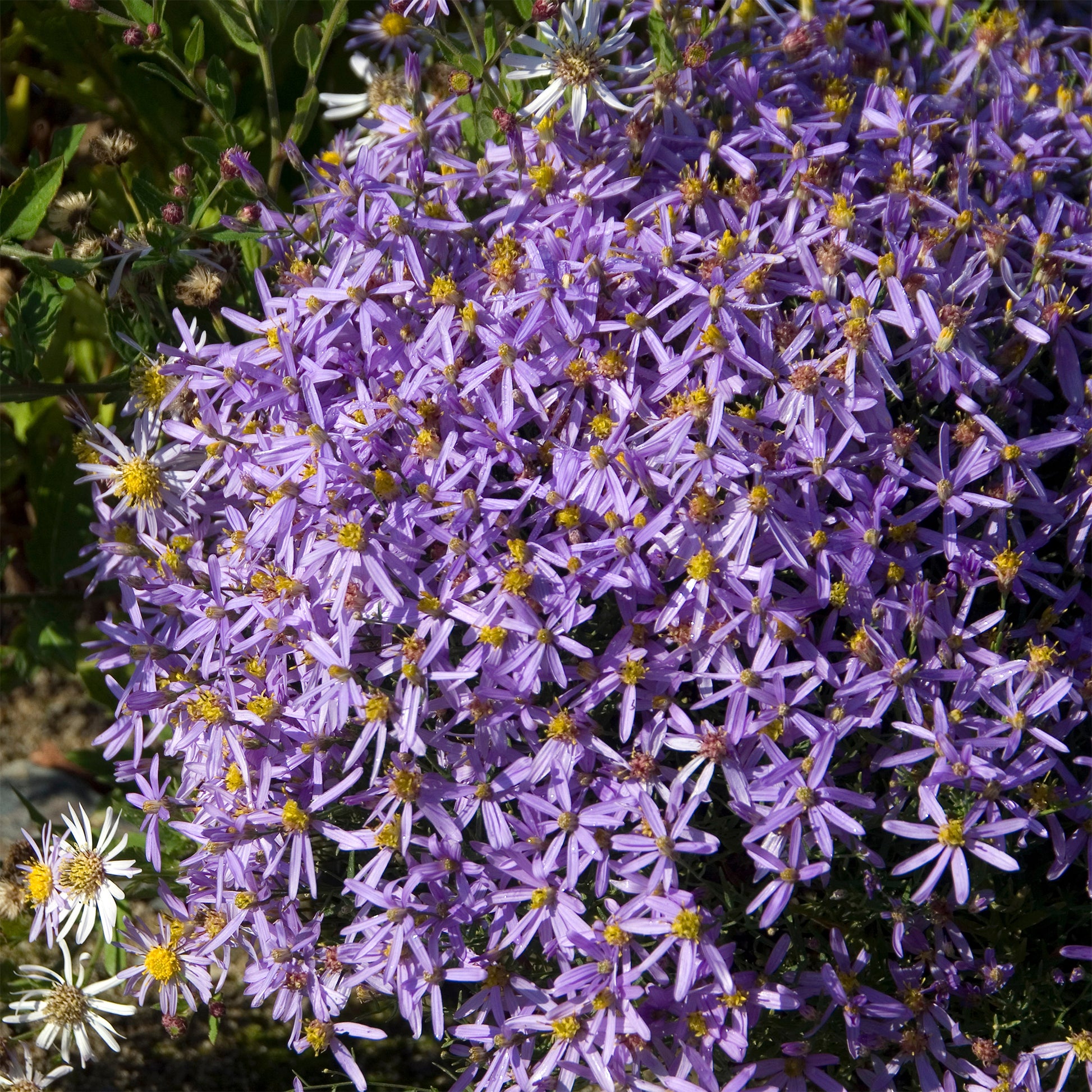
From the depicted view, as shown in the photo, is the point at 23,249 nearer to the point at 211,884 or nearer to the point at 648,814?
the point at 211,884

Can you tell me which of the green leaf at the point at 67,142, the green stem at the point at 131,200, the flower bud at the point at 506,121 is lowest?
the green stem at the point at 131,200

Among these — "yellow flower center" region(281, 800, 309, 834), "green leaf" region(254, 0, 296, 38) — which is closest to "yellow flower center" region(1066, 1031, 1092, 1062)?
"yellow flower center" region(281, 800, 309, 834)

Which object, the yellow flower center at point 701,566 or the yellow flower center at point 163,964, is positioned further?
the yellow flower center at point 163,964

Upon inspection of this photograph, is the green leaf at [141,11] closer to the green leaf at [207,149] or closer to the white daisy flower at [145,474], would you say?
the green leaf at [207,149]

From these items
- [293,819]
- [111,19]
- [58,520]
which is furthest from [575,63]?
[58,520]

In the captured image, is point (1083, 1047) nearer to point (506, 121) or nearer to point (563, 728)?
point (563, 728)

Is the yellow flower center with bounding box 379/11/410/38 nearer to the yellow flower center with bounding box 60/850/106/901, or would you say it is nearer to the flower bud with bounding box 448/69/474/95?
the flower bud with bounding box 448/69/474/95

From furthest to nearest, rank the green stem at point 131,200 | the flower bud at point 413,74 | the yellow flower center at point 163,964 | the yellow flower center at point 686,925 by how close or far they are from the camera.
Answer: the green stem at point 131,200 → the flower bud at point 413,74 → the yellow flower center at point 163,964 → the yellow flower center at point 686,925

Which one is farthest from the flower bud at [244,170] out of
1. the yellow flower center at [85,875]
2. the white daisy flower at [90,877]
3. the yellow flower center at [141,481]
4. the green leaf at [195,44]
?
the yellow flower center at [85,875]
